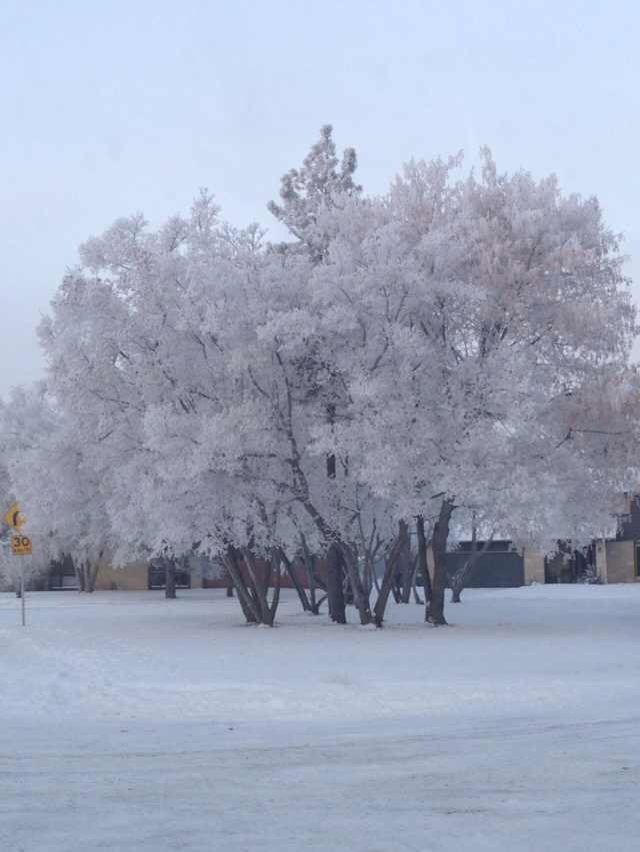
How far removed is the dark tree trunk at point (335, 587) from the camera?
3494 cm

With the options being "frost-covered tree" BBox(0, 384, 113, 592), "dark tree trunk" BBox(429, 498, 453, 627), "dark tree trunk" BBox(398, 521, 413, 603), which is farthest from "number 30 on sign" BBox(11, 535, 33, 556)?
"dark tree trunk" BBox(398, 521, 413, 603)

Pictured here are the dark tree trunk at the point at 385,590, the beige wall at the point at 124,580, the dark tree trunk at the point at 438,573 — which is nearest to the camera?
the dark tree trunk at the point at 385,590

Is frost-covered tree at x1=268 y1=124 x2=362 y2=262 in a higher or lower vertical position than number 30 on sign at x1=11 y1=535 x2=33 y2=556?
higher

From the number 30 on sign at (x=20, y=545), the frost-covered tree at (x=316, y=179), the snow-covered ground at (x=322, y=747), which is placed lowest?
the snow-covered ground at (x=322, y=747)

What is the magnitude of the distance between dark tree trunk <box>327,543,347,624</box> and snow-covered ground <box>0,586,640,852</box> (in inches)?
386

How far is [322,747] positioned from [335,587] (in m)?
23.9

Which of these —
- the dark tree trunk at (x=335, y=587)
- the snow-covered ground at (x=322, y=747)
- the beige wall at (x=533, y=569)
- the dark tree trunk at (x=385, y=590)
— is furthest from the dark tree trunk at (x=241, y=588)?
the beige wall at (x=533, y=569)

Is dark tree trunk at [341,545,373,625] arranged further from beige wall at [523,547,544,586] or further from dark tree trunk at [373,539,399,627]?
beige wall at [523,547,544,586]

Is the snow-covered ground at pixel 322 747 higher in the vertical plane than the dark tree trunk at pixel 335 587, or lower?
lower

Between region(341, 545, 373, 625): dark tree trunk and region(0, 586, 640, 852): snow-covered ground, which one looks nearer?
region(0, 586, 640, 852): snow-covered ground

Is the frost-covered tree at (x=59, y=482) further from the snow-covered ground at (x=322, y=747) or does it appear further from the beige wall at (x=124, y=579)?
the beige wall at (x=124, y=579)

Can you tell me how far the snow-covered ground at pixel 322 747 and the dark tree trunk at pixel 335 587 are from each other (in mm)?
9798

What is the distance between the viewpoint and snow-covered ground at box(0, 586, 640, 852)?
26.6ft

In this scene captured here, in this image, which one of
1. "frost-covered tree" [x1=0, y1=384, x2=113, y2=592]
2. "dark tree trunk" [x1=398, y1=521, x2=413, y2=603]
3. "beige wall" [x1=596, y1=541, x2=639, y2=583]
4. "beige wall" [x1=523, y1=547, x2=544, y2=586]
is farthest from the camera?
"beige wall" [x1=523, y1=547, x2=544, y2=586]
